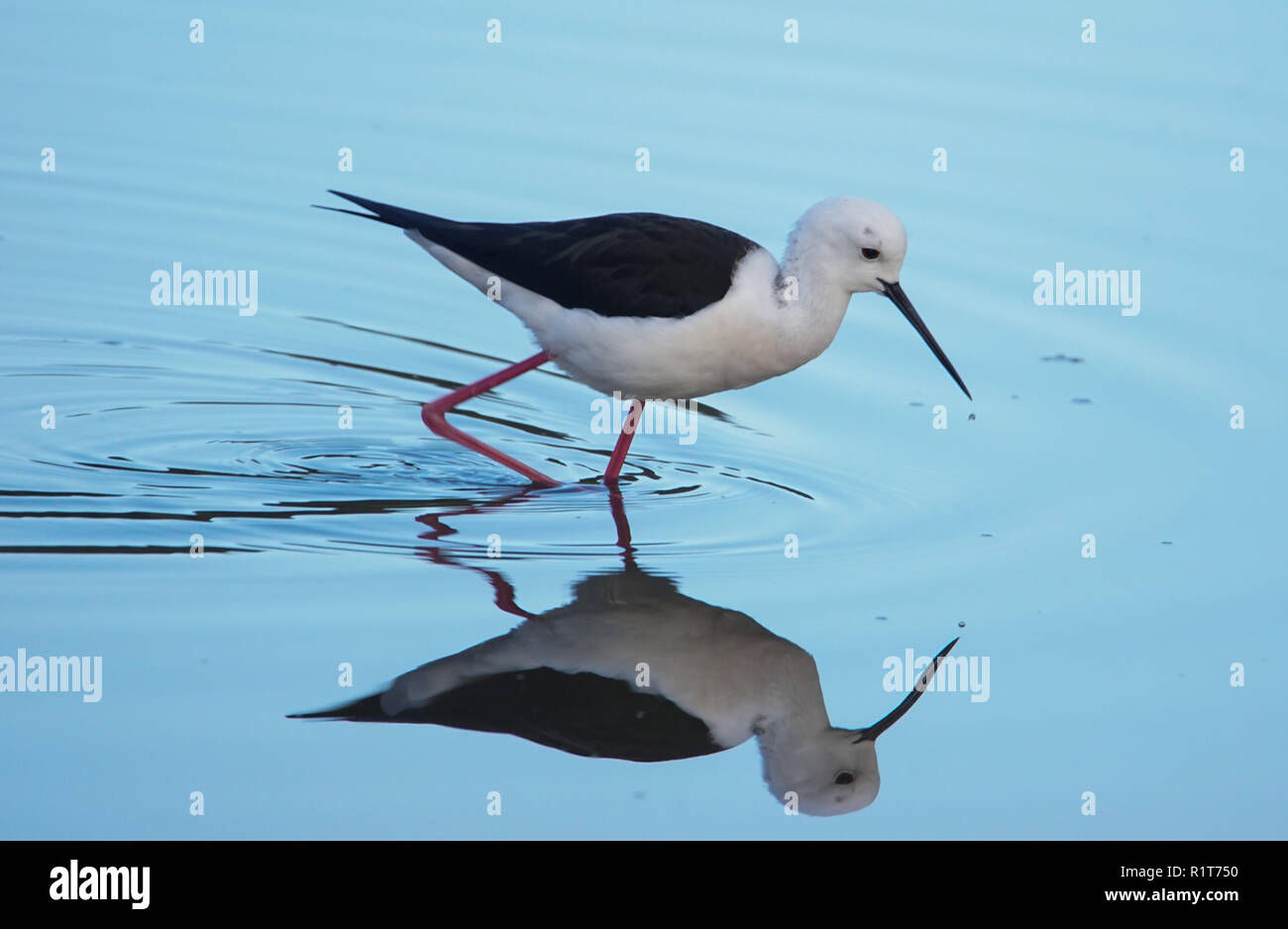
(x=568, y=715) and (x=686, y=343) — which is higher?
(x=686, y=343)

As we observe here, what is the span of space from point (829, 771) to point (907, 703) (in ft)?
1.66

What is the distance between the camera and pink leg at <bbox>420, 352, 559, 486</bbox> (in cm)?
772

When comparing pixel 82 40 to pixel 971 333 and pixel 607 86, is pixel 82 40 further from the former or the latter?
pixel 971 333

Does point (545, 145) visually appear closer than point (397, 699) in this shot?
No

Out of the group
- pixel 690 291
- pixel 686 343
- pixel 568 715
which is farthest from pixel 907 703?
pixel 690 291

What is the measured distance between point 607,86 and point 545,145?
103cm

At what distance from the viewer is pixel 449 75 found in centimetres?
1202

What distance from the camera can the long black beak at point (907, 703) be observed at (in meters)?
5.77

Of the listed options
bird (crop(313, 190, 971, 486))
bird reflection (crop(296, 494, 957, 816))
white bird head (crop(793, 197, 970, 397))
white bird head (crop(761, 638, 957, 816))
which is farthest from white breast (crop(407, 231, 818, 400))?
white bird head (crop(761, 638, 957, 816))

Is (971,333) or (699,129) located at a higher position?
(699,129)

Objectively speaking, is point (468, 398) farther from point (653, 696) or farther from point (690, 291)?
point (653, 696)

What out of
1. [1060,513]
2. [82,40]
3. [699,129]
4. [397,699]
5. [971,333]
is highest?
[82,40]

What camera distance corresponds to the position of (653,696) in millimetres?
5809

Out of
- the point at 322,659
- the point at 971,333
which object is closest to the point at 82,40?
the point at 971,333
